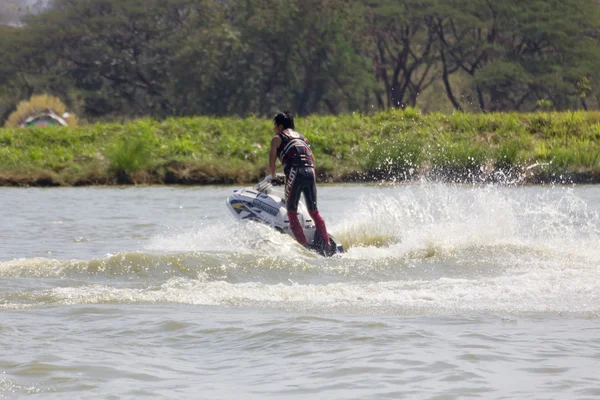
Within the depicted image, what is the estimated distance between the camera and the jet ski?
12.0 m

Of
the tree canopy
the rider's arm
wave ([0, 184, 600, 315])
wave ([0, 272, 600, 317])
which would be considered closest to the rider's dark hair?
the rider's arm

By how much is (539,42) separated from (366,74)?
7701 millimetres

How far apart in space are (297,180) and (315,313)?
377 centimetres

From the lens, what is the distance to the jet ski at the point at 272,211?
12.0 meters

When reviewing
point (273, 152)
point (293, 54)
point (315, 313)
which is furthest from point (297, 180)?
point (293, 54)

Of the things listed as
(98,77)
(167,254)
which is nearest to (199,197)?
(167,254)

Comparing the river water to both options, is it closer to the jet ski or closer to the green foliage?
the jet ski

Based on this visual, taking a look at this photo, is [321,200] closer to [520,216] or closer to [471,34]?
[520,216]

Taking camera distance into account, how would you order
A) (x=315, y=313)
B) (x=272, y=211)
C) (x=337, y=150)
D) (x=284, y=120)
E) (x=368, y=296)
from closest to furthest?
(x=315, y=313) → (x=368, y=296) → (x=284, y=120) → (x=272, y=211) → (x=337, y=150)

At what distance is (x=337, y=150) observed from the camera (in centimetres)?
2838

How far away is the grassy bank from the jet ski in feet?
42.9

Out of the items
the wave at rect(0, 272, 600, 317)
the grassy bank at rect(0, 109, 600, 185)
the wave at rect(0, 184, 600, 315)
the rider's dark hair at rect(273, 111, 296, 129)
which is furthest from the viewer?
the grassy bank at rect(0, 109, 600, 185)

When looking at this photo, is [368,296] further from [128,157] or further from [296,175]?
[128,157]

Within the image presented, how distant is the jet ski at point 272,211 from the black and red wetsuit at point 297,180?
0.30 feet
